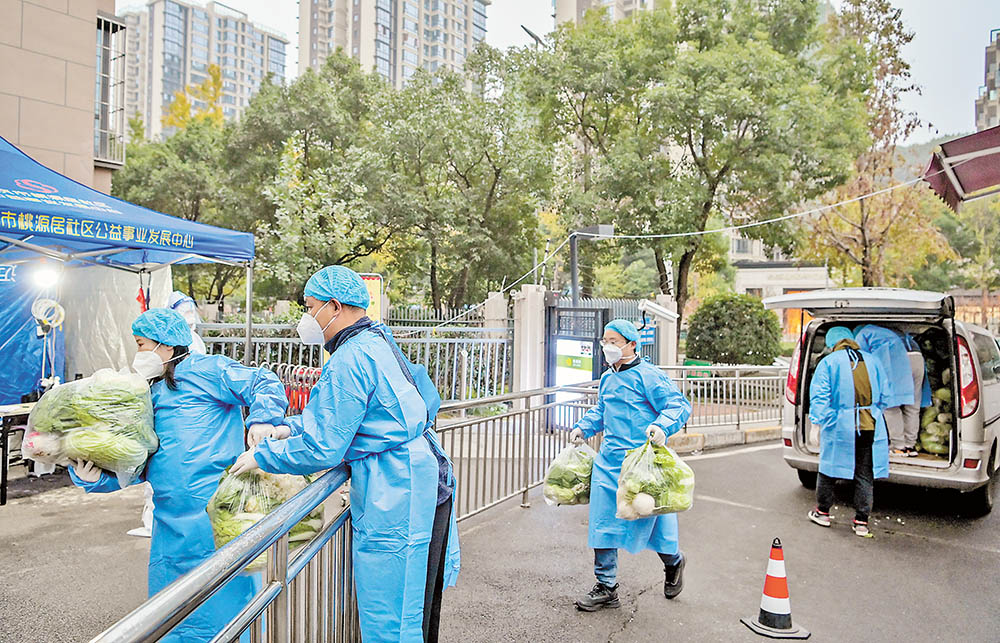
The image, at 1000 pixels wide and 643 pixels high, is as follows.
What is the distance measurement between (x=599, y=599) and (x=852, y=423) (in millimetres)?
2855

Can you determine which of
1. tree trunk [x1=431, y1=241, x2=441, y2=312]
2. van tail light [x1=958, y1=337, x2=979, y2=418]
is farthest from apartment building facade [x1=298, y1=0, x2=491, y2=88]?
van tail light [x1=958, y1=337, x2=979, y2=418]

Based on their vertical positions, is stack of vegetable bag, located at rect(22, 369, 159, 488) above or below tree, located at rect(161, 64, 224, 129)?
below

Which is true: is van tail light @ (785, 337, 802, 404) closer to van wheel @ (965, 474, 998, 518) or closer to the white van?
the white van

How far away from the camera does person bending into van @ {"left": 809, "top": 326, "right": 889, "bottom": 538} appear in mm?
5719

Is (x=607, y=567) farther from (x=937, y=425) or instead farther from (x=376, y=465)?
(x=937, y=425)

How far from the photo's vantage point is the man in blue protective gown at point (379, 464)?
2.40 m

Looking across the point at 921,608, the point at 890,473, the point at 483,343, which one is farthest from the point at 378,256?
the point at 921,608

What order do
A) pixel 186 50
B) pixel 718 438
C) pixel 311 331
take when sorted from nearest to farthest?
pixel 311 331
pixel 718 438
pixel 186 50

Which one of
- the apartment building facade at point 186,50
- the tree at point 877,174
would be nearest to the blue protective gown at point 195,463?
the tree at point 877,174

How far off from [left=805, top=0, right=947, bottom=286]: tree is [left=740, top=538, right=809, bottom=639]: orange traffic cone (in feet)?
64.9

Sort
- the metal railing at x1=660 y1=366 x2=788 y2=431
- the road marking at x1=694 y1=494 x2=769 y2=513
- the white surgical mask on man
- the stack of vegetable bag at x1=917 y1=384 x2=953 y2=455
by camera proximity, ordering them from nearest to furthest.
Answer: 1. the white surgical mask on man
2. the road marking at x1=694 y1=494 x2=769 y2=513
3. the stack of vegetable bag at x1=917 y1=384 x2=953 y2=455
4. the metal railing at x1=660 y1=366 x2=788 y2=431

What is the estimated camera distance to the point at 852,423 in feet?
18.7

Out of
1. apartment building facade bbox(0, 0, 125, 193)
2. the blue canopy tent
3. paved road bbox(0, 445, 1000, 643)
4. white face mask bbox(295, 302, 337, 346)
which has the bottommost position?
paved road bbox(0, 445, 1000, 643)

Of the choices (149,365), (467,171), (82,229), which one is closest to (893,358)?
(149,365)
